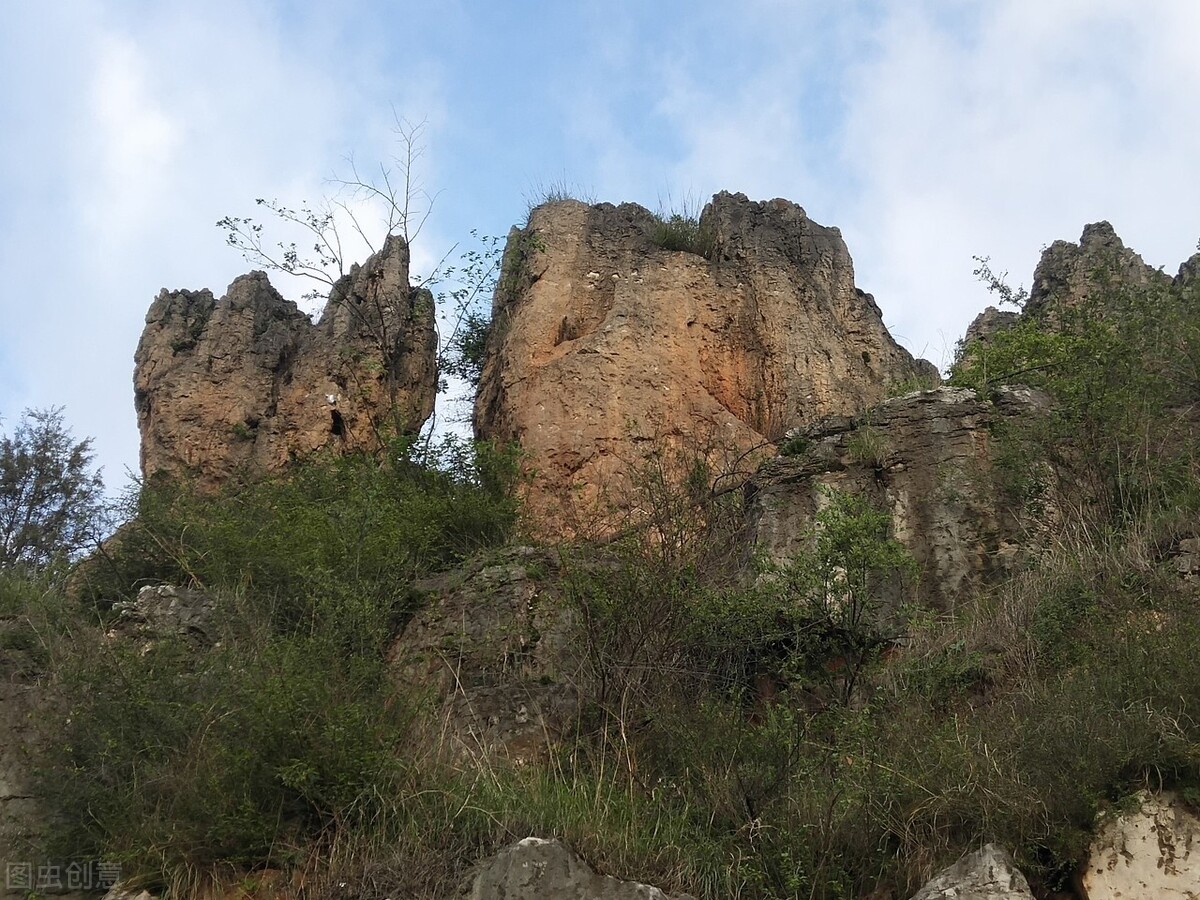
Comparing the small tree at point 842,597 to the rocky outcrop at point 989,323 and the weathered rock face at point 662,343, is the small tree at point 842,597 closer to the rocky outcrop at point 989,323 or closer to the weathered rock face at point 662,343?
the weathered rock face at point 662,343

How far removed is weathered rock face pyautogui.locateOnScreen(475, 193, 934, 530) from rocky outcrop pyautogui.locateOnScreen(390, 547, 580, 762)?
2088 millimetres

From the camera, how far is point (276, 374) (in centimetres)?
1518

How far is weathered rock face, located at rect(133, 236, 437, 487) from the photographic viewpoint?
571 inches

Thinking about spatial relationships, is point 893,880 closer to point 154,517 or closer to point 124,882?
point 124,882

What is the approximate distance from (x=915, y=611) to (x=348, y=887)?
4.32 metres

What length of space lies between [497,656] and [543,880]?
8.60 ft

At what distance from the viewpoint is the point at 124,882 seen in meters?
7.39

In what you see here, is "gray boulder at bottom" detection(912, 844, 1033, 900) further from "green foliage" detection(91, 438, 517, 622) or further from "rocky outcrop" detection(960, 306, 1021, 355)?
"rocky outcrop" detection(960, 306, 1021, 355)

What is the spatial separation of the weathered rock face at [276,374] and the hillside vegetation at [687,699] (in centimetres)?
336

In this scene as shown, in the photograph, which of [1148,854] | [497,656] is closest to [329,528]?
[497,656]

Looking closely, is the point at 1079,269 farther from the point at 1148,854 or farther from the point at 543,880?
the point at 543,880

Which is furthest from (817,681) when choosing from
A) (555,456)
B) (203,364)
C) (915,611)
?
(203,364)

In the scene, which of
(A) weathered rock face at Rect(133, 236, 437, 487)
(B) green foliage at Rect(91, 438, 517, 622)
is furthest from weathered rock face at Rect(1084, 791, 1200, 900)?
(A) weathered rock face at Rect(133, 236, 437, 487)

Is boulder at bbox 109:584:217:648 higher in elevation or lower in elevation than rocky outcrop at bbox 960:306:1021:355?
lower
